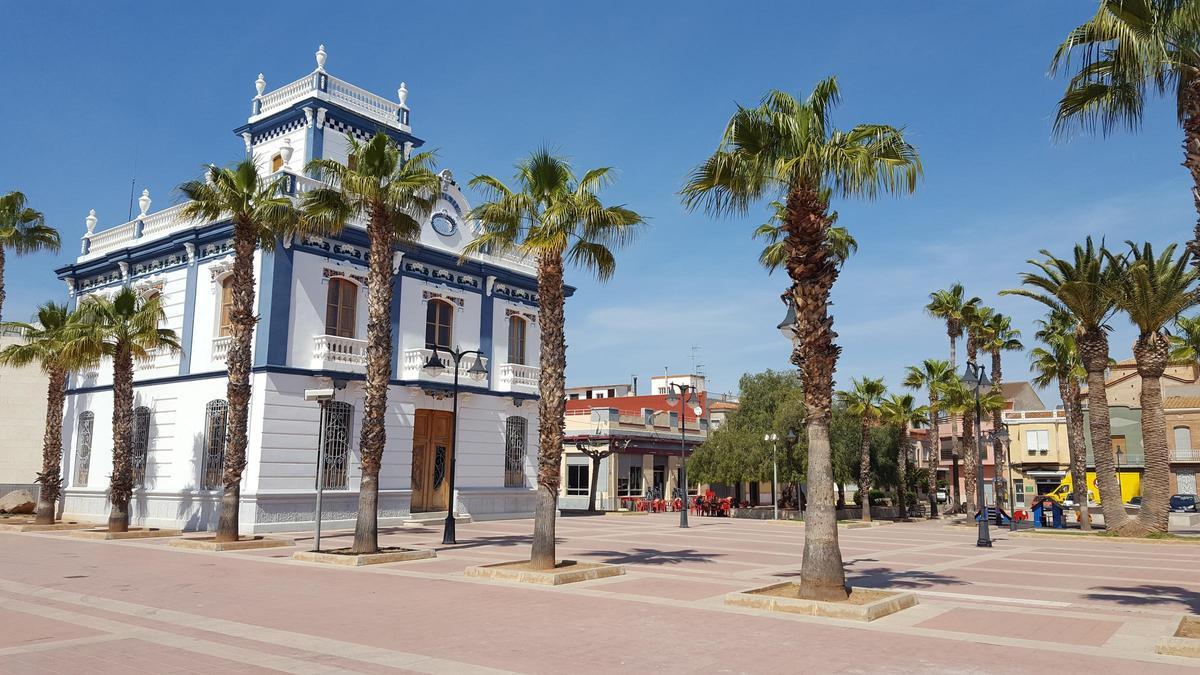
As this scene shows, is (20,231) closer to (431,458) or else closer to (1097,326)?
(431,458)

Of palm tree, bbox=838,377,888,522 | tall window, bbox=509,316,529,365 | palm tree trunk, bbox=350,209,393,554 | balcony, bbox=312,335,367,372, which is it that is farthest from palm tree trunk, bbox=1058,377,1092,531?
palm tree trunk, bbox=350,209,393,554

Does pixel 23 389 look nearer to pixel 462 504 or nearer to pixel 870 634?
pixel 462 504

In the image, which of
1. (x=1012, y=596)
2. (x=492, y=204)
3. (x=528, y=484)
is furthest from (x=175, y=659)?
(x=528, y=484)

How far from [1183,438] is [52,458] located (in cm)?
6595

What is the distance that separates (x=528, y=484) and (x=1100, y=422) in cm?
2116

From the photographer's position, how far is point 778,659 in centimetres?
885

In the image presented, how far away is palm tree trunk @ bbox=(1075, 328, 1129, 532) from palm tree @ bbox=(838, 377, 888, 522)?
30.8ft

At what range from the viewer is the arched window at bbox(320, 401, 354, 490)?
1075 inches

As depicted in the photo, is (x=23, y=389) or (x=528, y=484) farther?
(x=23, y=389)

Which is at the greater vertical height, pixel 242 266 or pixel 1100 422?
pixel 242 266

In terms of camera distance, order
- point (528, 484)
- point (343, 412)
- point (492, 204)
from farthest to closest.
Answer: point (528, 484)
point (343, 412)
point (492, 204)

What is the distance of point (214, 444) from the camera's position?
27016 mm

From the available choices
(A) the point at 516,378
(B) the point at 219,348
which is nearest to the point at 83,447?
(B) the point at 219,348

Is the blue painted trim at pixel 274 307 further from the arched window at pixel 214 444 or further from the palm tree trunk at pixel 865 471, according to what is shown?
the palm tree trunk at pixel 865 471
